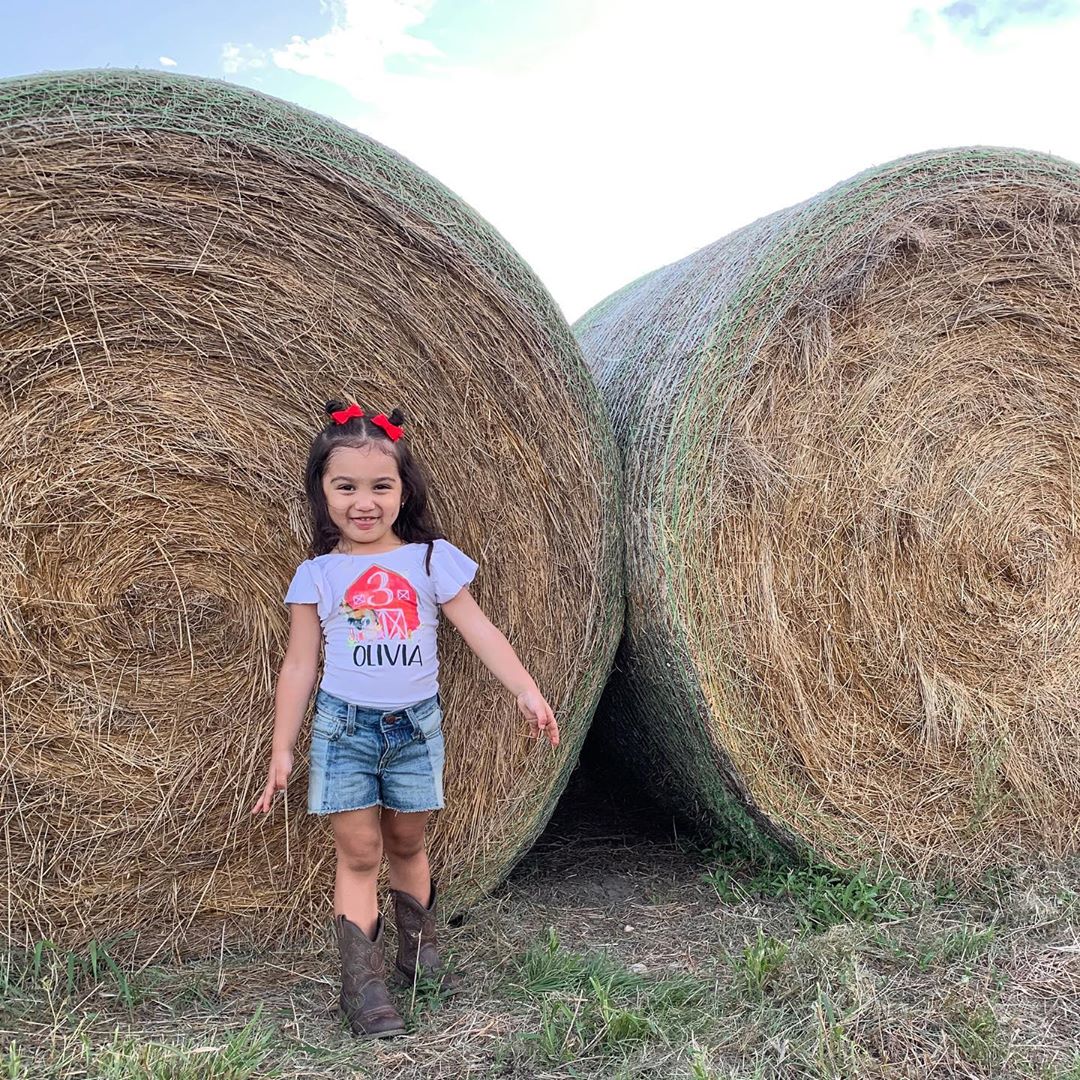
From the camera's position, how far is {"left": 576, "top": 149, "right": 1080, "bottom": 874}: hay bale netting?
8.46 feet

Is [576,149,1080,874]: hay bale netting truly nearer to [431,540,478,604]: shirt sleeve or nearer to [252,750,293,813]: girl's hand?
[431,540,478,604]: shirt sleeve

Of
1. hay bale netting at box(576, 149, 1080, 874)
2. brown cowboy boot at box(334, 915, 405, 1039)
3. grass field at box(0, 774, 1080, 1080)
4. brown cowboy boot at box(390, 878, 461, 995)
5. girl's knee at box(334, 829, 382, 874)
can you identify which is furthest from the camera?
hay bale netting at box(576, 149, 1080, 874)

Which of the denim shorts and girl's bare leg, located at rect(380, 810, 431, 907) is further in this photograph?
girl's bare leg, located at rect(380, 810, 431, 907)

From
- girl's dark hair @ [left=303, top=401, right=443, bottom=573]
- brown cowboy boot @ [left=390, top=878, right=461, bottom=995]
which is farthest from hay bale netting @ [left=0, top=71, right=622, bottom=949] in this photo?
brown cowboy boot @ [left=390, top=878, right=461, bottom=995]

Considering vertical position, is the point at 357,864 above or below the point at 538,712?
below

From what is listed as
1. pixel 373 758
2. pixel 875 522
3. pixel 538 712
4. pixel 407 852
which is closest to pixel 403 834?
pixel 407 852

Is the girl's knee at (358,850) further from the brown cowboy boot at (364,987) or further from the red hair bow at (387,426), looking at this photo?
the red hair bow at (387,426)

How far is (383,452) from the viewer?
2188 mm

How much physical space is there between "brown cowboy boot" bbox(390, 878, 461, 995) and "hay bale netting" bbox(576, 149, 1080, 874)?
2.68ft

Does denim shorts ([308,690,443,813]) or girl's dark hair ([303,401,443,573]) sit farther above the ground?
girl's dark hair ([303,401,443,573])

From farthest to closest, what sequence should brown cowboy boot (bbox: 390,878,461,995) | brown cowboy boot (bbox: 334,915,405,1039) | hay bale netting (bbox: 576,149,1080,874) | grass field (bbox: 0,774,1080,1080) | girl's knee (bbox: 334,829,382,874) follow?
hay bale netting (bbox: 576,149,1080,874) < brown cowboy boot (bbox: 390,878,461,995) < girl's knee (bbox: 334,829,382,874) < brown cowboy boot (bbox: 334,915,405,1039) < grass field (bbox: 0,774,1080,1080)

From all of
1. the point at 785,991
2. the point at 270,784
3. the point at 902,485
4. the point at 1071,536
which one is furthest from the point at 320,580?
the point at 1071,536

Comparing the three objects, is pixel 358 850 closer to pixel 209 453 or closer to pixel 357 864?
pixel 357 864

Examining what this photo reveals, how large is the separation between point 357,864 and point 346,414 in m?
0.96
